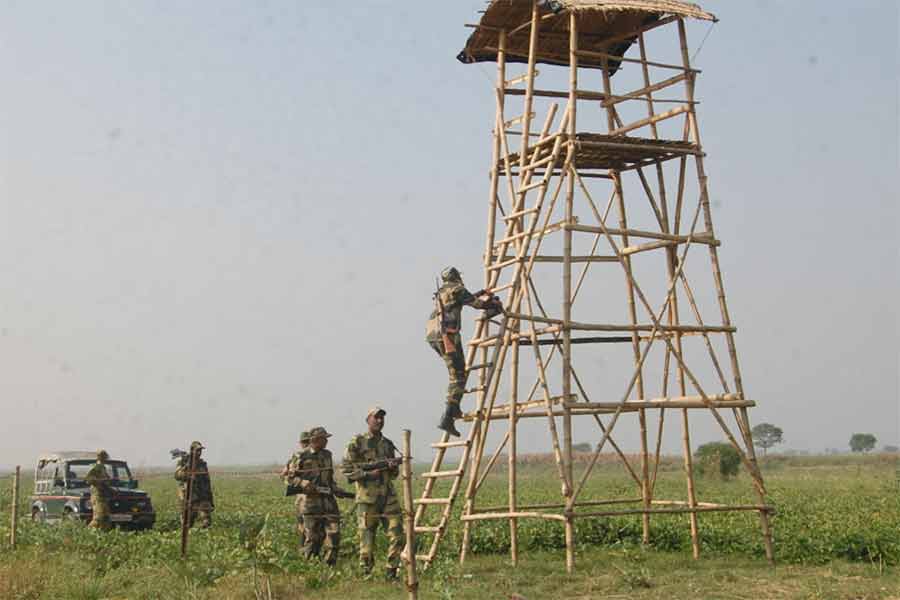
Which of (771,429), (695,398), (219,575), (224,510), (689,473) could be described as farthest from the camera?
(771,429)

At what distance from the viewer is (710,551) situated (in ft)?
52.7

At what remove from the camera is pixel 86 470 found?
24156mm

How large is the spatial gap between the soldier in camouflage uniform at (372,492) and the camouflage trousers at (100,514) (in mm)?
9309

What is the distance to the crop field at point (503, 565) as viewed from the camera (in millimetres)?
12508

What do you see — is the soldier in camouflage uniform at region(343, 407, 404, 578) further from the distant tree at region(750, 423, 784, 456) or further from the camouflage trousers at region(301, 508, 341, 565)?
the distant tree at region(750, 423, 784, 456)

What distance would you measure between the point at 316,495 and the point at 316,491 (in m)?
0.09

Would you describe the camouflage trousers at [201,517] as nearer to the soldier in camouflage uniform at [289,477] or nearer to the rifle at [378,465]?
the soldier in camouflage uniform at [289,477]

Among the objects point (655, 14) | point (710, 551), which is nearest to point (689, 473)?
point (710, 551)

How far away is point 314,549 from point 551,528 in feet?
13.4

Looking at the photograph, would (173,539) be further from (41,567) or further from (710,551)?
(710,551)

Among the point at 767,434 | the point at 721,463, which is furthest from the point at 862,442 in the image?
the point at 721,463

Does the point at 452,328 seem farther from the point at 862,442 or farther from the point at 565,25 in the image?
the point at 862,442

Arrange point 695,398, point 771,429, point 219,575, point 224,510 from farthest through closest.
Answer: point 771,429 → point 224,510 → point 695,398 → point 219,575

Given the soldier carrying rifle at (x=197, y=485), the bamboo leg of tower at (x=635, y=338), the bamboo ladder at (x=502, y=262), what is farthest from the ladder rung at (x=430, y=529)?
the soldier carrying rifle at (x=197, y=485)
